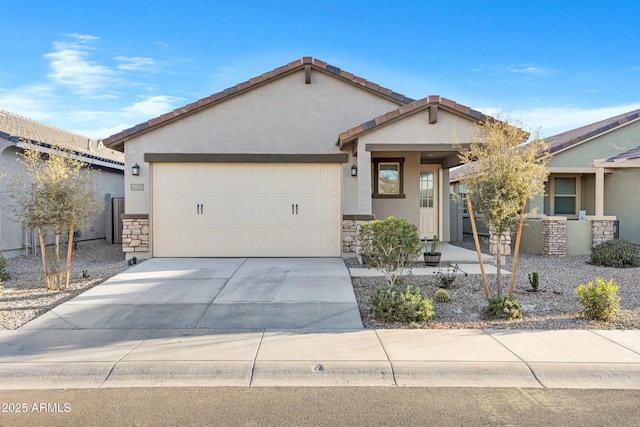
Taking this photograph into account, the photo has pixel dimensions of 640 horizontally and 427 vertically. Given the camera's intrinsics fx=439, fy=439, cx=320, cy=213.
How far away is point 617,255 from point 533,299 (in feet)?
16.8

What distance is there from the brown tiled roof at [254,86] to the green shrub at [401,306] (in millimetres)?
7251

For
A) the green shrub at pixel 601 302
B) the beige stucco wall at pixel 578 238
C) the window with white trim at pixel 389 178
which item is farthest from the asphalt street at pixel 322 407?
the beige stucco wall at pixel 578 238

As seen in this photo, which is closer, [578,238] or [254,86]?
[254,86]

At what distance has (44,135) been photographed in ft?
51.3

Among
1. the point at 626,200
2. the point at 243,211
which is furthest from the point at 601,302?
the point at 626,200

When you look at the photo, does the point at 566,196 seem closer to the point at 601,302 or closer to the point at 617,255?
the point at 617,255

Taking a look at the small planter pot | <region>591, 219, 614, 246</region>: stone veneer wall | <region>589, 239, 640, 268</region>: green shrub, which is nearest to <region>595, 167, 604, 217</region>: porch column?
<region>591, 219, 614, 246</region>: stone veneer wall

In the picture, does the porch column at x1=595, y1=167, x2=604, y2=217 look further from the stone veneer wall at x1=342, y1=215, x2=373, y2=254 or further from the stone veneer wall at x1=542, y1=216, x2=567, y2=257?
the stone veneer wall at x1=342, y1=215, x2=373, y2=254

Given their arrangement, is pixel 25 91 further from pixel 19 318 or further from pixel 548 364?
pixel 548 364

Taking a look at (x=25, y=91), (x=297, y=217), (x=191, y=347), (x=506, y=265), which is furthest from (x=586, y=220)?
(x=25, y=91)

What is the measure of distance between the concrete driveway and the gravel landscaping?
412mm

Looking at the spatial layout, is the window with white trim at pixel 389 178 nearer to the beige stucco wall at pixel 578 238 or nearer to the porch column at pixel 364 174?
the porch column at pixel 364 174

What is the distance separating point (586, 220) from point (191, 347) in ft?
42.0

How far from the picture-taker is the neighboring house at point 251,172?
11.8 m
